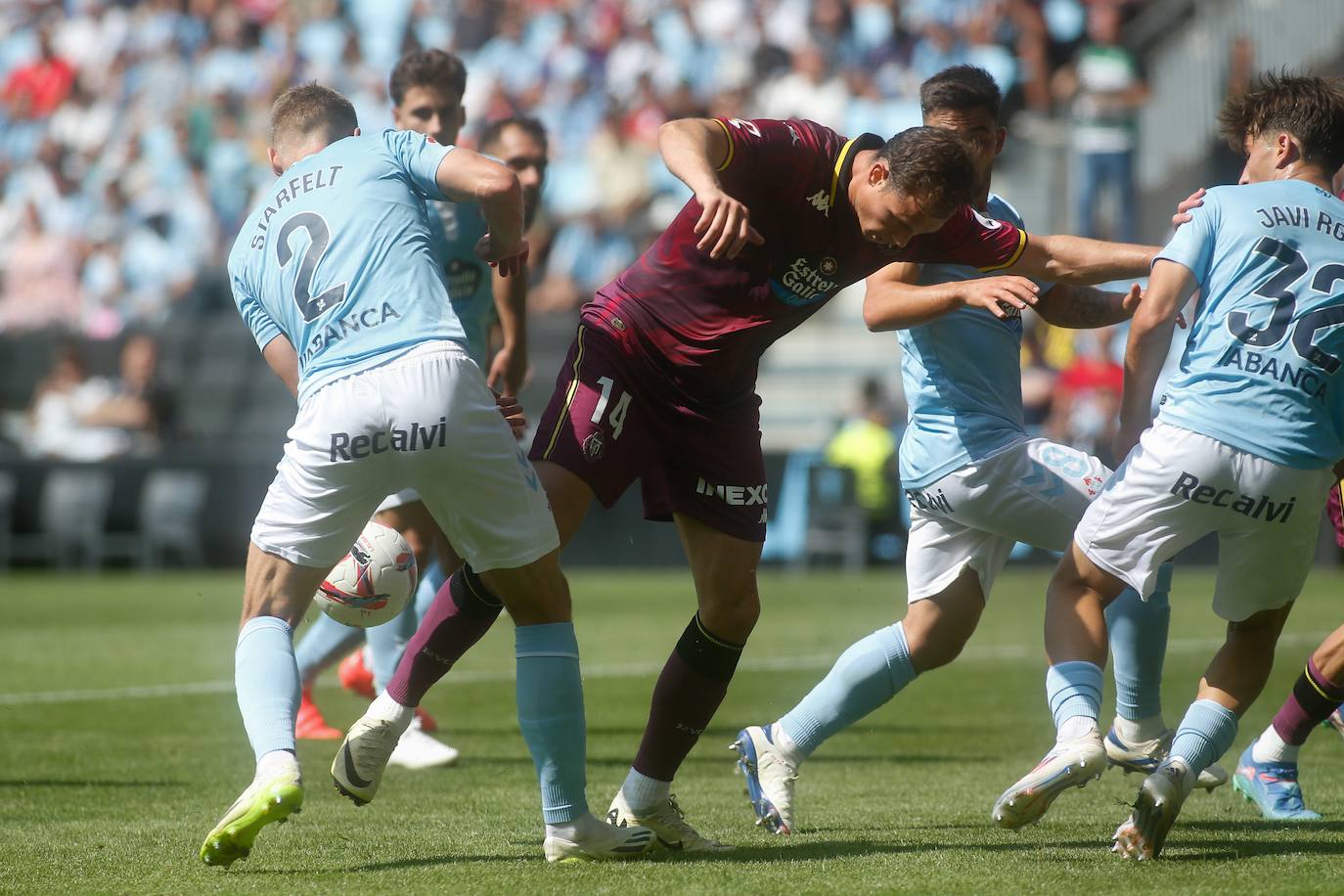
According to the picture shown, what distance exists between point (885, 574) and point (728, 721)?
10097 millimetres

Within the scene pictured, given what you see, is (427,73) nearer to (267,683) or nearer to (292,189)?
(292,189)

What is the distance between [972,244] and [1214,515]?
1.09m

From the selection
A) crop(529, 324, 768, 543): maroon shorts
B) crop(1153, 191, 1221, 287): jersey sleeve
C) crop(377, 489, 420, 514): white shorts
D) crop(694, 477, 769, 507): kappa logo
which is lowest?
crop(377, 489, 420, 514): white shorts

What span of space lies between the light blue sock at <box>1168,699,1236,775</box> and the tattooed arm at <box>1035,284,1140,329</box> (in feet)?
4.29

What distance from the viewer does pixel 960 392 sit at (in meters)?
5.50

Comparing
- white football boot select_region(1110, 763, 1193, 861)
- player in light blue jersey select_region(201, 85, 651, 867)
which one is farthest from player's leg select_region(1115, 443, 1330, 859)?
player in light blue jersey select_region(201, 85, 651, 867)

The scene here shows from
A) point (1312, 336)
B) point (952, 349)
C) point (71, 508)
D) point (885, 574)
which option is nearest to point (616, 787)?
point (952, 349)

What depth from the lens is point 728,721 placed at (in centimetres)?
812

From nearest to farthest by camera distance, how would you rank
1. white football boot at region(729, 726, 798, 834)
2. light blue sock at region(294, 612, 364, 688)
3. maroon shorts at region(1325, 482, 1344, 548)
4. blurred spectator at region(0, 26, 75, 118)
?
white football boot at region(729, 726, 798, 834) → maroon shorts at region(1325, 482, 1344, 548) → light blue sock at region(294, 612, 364, 688) → blurred spectator at region(0, 26, 75, 118)

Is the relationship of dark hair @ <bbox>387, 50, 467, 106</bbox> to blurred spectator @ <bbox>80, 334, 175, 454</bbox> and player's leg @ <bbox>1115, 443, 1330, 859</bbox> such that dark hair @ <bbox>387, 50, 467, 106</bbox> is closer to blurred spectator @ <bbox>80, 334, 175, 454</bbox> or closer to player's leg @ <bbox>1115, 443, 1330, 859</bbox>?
player's leg @ <bbox>1115, 443, 1330, 859</bbox>

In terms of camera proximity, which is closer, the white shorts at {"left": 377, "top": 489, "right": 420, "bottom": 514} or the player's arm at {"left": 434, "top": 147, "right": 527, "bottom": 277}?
the player's arm at {"left": 434, "top": 147, "right": 527, "bottom": 277}

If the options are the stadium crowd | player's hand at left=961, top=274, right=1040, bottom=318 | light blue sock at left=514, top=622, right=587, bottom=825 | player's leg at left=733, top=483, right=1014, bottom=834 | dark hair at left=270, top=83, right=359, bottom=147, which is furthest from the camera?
the stadium crowd

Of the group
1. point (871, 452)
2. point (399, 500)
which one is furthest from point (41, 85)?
point (399, 500)

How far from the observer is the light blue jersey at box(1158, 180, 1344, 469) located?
458cm
